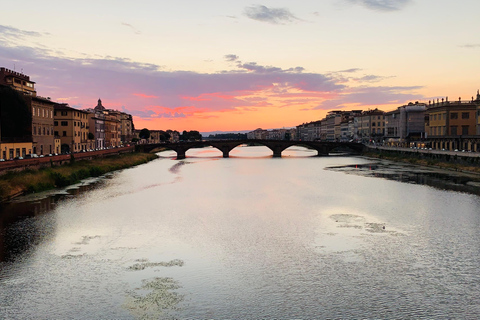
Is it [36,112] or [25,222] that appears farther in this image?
[36,112]

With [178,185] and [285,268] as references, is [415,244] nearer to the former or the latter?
[285,268]

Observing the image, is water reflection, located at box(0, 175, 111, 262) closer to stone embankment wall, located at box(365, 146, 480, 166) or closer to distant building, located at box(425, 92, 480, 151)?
stone embankment wall, located at box(365, 146, 480, 166)

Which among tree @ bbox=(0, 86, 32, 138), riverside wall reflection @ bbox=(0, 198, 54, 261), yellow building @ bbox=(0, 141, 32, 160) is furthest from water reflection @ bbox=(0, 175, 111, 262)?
tree @ bbox=(0, 86, 32, 138)

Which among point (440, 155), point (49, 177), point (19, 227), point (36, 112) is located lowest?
point (19, 227)

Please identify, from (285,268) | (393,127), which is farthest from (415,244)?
(393,127)

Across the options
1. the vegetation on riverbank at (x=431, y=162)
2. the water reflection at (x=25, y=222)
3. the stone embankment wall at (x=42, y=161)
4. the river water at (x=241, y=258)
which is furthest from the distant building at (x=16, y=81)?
the vegetation on riverbank at (x=431, y=162)

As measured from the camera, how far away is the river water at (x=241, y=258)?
16.2 metres

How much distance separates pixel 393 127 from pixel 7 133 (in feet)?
356

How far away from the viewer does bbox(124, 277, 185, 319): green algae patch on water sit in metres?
15.7

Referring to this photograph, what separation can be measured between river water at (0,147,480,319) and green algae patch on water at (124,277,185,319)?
7cm

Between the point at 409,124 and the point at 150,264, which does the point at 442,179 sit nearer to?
the point at 150,264

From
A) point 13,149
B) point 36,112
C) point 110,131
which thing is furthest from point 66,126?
point 110,131

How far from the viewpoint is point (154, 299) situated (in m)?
16.9

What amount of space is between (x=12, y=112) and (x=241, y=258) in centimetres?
4868
